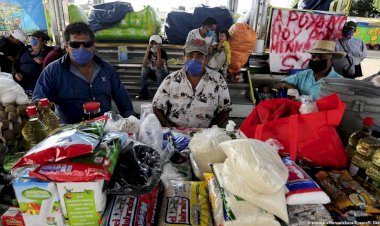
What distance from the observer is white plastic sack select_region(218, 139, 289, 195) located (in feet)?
2.22

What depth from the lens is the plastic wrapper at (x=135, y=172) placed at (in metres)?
0.75

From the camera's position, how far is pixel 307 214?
72 centimetres

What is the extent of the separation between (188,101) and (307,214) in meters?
1.55

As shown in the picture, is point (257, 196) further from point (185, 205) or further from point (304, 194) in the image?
point (185, 205)

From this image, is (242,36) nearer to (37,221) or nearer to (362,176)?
(362,176)

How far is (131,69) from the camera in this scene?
4.88 meters

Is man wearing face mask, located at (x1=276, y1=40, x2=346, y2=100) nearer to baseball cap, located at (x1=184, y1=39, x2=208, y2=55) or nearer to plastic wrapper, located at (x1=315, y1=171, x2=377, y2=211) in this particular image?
baseball cap, located at (x1=184, y1=39, x2=208, y2=55)

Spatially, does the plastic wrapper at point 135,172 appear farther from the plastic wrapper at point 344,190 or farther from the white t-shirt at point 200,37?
the white t-shirt at point 200,37

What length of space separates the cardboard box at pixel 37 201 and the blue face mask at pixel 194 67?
1570mm

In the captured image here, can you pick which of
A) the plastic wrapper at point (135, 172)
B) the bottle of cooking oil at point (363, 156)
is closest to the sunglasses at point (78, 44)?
the plastic wrapper at point (135, 172)

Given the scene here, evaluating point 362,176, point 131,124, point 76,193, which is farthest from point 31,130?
point 362,176

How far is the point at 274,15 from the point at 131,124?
388cm

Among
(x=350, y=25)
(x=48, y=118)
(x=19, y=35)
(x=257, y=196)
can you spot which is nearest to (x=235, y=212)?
(x=257, y=196)

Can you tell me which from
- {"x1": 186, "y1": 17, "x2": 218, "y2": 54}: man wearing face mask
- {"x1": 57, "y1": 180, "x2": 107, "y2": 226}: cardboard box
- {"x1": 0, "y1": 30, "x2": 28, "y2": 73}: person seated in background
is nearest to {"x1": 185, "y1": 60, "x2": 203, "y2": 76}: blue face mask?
{"x1": 57, "y1": 180, "x2": 107, "y2": 226}: cardboard box
